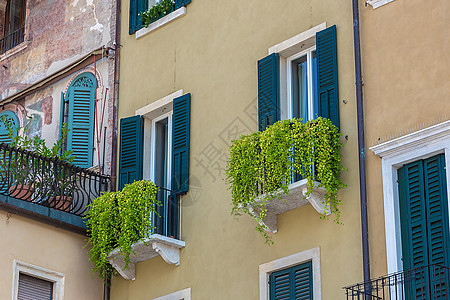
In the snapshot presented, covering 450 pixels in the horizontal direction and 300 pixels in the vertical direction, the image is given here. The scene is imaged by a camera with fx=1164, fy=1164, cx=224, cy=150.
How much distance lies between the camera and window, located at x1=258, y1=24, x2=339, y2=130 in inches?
625

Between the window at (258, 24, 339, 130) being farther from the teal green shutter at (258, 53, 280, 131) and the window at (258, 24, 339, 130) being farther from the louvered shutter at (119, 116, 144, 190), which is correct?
the louvered shutter at (119, 116, 144, 190)

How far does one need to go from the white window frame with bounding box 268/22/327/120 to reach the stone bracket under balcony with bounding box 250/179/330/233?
1389 millimetres

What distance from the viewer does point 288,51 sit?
55.0 ft

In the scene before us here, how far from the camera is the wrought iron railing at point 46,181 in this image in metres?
17.8

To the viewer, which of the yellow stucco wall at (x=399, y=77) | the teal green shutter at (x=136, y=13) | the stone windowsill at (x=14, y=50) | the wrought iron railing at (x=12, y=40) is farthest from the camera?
the wrought iron railing at (x=12, y=40)

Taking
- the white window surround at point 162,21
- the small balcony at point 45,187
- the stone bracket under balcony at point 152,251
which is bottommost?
the stone bracket under balcony at point 152,251

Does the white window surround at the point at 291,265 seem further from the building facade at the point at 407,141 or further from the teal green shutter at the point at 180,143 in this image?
the teal green shutter at the point at 180,143

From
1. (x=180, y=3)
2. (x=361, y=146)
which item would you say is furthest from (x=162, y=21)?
(x=361, y=146)

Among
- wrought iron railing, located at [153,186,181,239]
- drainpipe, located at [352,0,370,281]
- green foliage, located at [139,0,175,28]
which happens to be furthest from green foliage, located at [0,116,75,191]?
drainpipe, located at [352,0,370,281]

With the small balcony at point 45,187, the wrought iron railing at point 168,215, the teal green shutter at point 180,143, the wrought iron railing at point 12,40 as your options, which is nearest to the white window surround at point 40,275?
the small balcony at point 45,187

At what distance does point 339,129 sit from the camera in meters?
15.5

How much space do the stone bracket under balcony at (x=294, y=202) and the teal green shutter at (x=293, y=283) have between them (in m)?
0.66

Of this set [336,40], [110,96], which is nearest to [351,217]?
[336,40]

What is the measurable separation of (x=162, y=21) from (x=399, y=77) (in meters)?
5.34
